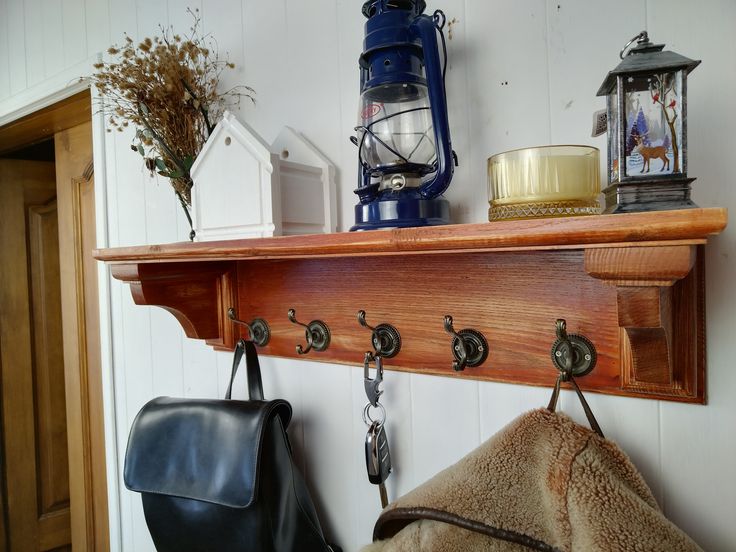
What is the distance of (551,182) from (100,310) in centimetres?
117

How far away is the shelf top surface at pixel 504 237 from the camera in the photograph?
39 centimetres

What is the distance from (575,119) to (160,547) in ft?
3.16

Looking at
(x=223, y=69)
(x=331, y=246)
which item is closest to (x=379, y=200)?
(x=331, y=246)

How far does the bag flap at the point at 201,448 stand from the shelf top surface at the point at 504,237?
294 millimetres

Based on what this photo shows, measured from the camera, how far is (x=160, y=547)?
87cm

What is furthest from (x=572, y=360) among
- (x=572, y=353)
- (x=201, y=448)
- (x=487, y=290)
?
(x=201, y=448)

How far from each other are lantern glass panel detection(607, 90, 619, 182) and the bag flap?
1.99 feet

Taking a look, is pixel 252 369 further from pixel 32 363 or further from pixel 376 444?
pixel 32 363

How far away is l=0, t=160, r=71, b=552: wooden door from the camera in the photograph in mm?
1889

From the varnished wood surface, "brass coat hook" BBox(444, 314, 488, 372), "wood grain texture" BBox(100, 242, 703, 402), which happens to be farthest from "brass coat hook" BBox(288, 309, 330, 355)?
the varnished wood surface

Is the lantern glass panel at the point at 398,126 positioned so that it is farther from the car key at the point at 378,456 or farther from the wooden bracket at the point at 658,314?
the car key at the point at 378,456

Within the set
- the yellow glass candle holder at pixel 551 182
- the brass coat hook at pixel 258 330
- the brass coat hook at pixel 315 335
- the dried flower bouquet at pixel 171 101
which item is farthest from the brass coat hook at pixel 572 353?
the dried flower bouquet at pixel 171 101

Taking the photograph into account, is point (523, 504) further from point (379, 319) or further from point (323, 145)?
point (323, 145)

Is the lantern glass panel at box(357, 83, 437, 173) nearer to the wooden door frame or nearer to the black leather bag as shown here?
the black leather bag
